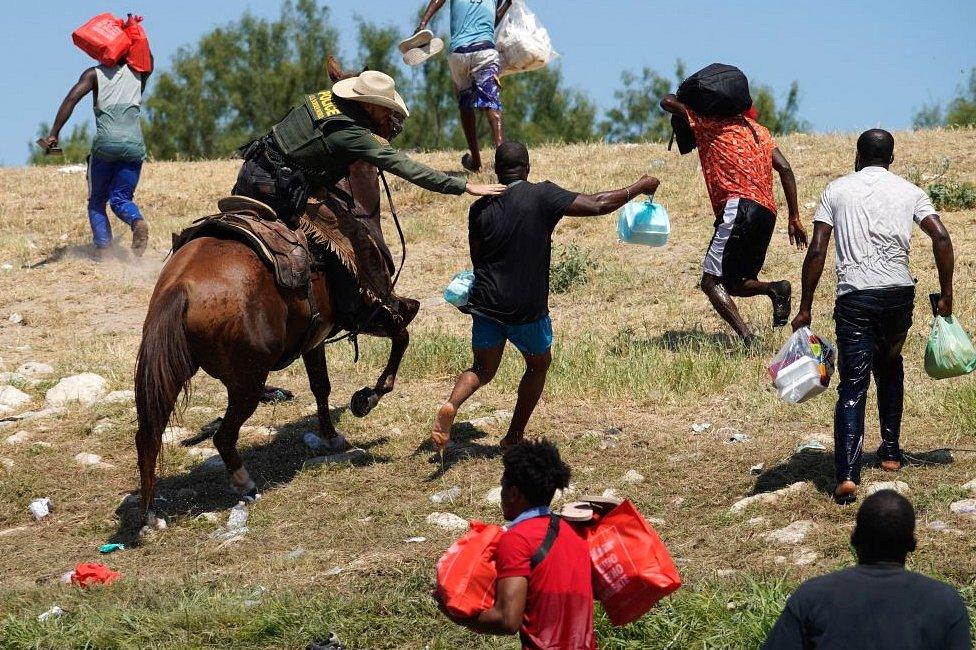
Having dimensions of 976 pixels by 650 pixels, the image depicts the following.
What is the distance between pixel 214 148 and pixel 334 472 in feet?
118

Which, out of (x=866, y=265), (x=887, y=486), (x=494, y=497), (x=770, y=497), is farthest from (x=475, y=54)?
(x=887, y=486)

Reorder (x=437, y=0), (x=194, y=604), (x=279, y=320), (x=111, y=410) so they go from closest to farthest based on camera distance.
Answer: (x=194, y=604) → (x=279, y=320) → (x=111, y=410) → (x=437, y=0)

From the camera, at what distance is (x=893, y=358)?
6.46 meters

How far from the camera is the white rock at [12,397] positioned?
30.3 ft

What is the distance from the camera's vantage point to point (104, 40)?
1200 cm

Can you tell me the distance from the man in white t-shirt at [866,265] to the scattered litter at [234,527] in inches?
120

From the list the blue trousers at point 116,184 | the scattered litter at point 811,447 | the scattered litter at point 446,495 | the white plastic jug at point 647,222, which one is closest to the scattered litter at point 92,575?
the scattered litter at point 446,495

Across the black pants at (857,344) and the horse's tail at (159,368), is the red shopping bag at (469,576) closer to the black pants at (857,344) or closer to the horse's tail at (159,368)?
the black pants at (857,344)

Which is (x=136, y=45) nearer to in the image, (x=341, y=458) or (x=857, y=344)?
(x=341, y=458)

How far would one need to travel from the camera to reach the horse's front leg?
814 centimetres

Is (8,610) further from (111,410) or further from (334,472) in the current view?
(111,410)

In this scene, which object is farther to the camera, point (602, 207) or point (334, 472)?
point (334, 472)

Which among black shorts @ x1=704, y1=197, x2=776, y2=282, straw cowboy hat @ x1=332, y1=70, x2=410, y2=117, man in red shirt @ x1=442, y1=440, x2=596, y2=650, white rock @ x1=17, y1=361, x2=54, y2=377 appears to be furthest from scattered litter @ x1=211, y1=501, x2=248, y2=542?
black shorts @ x1=704, y1=197, x2=776, y2=282

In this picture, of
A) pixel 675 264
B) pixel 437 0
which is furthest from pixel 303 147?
pixel 437 0
